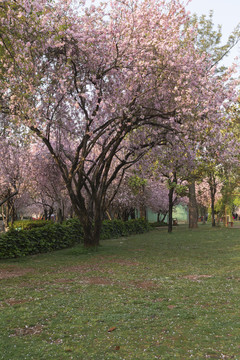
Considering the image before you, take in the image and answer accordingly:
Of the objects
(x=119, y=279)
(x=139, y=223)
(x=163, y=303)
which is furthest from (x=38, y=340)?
(x=139, y=223)

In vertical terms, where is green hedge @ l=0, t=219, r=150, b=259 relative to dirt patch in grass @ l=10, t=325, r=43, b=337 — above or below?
above

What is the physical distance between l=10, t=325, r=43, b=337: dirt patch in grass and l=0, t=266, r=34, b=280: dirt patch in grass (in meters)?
5.30

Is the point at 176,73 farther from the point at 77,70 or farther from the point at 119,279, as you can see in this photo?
the point at 119,279

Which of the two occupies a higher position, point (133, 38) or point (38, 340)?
point (133, 38)

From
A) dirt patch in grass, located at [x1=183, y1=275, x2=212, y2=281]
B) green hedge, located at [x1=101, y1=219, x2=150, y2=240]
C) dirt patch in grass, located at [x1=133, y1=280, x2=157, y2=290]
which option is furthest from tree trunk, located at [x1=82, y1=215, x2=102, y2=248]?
green hedge, located at [x1=101, y1=219, x2=150, y2=240]

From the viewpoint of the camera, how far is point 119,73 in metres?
15.2

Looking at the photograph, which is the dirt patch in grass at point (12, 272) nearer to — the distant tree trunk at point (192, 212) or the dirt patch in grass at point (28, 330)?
the dirt patch in grass at point (28, 330)

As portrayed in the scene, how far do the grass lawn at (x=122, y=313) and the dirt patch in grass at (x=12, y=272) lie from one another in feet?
0.13

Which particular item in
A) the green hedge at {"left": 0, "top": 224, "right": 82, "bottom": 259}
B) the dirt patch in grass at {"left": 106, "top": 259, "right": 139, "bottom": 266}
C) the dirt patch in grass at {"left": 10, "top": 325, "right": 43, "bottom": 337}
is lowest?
the dirt patch in grass at {"left": 10, "top": 325, "right": 43, "bottom": 337}

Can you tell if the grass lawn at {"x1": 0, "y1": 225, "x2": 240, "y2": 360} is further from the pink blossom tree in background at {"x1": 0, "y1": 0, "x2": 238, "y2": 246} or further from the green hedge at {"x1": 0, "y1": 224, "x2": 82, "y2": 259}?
the pink blossom tree in background at {"x1": 0, "y1": 0, "x2": 238, "y2": 246}

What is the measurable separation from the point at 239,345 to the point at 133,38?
11.5 meters

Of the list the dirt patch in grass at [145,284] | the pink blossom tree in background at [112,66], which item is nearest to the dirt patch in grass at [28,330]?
the dirt patch in grass at [145,284]

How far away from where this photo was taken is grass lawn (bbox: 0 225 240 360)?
4.52 meters

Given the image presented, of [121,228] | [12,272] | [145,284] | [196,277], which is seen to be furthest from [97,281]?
[121,228]
